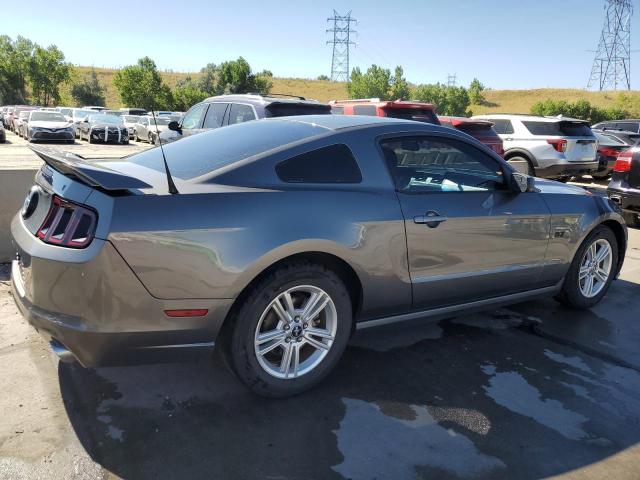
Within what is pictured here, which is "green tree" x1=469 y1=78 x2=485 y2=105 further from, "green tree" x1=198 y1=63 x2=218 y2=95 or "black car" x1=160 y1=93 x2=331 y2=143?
"black car" x1=160 y1=93 x2=331 y2=143

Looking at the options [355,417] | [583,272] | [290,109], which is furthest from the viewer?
[290,109]

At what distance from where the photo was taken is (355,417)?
2939 mm

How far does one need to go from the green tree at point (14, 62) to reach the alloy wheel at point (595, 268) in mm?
64542

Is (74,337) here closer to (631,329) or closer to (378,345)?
(378,345)

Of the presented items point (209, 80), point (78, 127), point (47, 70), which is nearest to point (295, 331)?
point (78, 127)

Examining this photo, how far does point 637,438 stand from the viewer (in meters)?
2.90

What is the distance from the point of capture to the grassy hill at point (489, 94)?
74613mm

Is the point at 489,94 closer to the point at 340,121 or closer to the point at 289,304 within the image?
the point at 340,121

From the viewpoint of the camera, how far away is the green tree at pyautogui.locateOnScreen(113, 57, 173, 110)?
5681 centimetres

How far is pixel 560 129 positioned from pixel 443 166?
9.34m

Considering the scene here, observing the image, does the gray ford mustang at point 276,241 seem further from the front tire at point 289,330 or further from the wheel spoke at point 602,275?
the wheel spoke at point 602,275

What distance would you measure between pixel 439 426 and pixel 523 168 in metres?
10.5

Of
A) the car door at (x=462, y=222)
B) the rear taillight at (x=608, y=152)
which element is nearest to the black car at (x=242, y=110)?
the car door at (x=462, y=222)

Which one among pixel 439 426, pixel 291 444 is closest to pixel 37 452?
pixel 291 444
